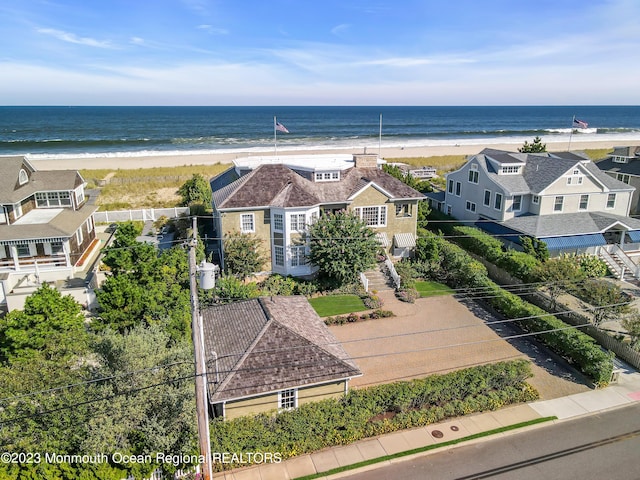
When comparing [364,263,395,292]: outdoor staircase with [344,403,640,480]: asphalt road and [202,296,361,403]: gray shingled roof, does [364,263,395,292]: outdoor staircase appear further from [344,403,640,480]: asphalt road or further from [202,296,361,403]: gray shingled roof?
[344,403,640,480]: asphalt road

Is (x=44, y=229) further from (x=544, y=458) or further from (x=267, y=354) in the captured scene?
(x=544, y=458)

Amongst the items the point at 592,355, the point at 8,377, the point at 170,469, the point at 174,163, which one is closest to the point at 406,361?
the point at 592,355

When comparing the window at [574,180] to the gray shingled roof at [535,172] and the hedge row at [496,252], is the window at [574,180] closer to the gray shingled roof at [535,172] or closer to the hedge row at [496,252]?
the gray shingled roof at [535,172]

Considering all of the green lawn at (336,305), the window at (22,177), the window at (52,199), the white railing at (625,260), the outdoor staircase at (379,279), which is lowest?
the green lawn at (336,305)

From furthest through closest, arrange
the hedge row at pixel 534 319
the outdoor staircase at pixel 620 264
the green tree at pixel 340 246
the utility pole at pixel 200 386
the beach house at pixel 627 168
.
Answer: the beach house at pixel 627 168
the outdoor staircase at pixel 620 264
the green tree at pixel 340 246
the hedge row at pixel 534 319
the utility pole at pixel 200 386

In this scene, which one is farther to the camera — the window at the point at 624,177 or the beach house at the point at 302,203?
the window at the point at 624,177

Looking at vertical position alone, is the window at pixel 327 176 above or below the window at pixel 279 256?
above

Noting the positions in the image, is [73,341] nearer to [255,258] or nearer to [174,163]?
[255,258]

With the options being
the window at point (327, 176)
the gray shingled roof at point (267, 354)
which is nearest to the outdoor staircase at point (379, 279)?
the window at point (327, 176)
